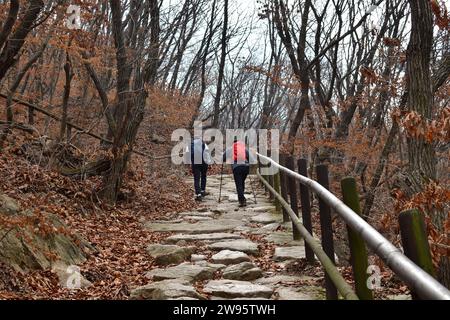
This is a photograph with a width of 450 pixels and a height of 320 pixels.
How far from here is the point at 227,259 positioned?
6.85 metres

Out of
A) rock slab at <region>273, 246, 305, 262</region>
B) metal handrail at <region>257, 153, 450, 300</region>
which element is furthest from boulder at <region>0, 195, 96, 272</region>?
metal handrail at <region>257, 153, 450, 300</region>

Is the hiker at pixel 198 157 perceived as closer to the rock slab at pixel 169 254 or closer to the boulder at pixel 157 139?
the rock slab at pixel 169 254

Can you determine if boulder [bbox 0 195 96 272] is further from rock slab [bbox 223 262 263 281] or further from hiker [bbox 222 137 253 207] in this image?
hiker [bbox 222 137 253 207]

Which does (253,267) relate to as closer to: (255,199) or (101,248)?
(101,248)

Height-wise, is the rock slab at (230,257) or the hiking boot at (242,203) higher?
the hiking boot at (242,203)

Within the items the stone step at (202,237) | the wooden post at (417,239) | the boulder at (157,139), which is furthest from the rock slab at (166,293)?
the boulder at (157,139)

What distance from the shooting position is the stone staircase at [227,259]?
5.15 meters

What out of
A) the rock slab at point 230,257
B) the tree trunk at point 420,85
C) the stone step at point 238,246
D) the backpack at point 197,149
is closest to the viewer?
the tree trunk at point 420,85

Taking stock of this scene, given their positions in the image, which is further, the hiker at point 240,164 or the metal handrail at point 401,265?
the hiker at point 240,164

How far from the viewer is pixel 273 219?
998cm

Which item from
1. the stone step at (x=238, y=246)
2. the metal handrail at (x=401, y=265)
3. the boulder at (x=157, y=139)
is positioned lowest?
the stone step at (x=238, y=246)

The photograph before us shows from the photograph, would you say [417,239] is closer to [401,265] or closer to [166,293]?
[401,265]
